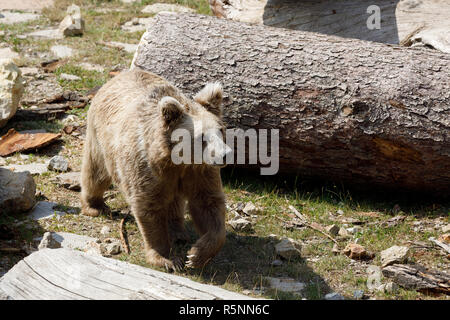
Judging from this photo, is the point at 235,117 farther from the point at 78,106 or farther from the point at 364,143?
the point at 78,106

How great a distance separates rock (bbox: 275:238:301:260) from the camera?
543cm

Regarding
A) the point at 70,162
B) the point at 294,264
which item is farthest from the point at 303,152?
the point at 70,162

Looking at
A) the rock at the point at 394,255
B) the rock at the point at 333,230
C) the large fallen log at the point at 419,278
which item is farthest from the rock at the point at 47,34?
the large fallen log at the point at 419,278

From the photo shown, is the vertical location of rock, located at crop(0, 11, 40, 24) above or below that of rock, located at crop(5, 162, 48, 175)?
above

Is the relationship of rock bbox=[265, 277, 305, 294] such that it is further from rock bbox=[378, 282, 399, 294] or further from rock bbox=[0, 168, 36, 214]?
rock bbox=[0, 168, 36, 214]

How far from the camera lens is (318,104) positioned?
20.6 ft

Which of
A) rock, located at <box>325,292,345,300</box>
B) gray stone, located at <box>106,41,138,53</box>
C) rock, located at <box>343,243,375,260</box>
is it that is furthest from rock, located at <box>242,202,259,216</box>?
gray stone, located at <box>106,41,138,53</box>

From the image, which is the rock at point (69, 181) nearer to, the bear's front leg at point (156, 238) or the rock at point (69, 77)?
the bear's front leg at point (156, 238)

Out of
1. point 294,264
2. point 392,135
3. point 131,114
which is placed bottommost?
point 294,264

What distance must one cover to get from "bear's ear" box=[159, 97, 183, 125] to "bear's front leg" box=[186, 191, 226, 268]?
2.59 feet

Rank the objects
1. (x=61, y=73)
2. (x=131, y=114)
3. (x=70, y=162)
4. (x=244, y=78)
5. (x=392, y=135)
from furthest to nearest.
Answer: (x=61, y=73) < (x=70, y=162) < (x=244, y=78) < (x=392, y=135) < (x=131, y=114)

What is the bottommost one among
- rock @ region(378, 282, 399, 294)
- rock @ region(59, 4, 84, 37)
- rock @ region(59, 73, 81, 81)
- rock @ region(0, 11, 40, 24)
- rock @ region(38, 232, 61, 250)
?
rock @ region(378, 282, 399, 294)

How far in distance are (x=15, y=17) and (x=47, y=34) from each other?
1.55 m

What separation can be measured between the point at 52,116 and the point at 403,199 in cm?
501
